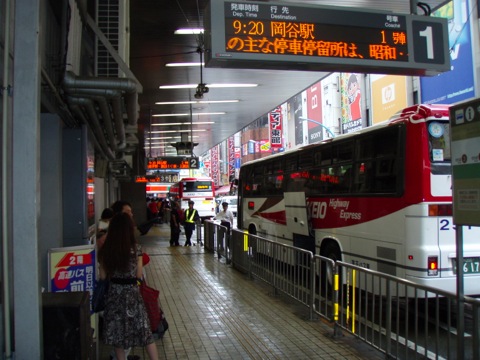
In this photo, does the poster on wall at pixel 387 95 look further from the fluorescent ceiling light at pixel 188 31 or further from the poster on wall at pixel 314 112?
the fluorescent ceiling light at pixel 188 31

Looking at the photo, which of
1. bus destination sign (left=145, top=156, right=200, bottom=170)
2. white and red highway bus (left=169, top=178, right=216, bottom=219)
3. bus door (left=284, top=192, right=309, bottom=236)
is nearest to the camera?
bus door (left=284, top=192, right=309, bottom=236)

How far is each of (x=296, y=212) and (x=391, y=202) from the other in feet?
12.3

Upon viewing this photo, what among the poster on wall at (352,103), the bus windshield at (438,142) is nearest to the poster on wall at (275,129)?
the poster on wall at (352,103)

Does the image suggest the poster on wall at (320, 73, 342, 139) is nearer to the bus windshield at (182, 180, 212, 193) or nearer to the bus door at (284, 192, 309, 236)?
the bus windshield at (182, 180, 212, 193)

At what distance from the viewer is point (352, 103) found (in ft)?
107

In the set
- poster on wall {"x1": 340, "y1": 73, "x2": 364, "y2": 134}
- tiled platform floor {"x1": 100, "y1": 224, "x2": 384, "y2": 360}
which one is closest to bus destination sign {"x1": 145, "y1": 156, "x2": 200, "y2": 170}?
tiled platform floor {"x1": 100, "y1": 224, "x2": 384, "y2": 360}

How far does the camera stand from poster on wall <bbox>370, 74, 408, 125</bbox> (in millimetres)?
23645

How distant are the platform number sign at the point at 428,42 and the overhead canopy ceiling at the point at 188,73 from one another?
0.79 m

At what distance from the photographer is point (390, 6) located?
9.01 meters

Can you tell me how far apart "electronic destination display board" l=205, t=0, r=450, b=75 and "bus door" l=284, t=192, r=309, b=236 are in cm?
497

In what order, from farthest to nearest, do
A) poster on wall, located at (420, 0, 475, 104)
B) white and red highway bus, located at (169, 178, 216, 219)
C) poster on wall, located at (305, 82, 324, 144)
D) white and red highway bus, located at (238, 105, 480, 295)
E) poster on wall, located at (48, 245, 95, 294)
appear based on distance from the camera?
poster on wall, located at (305, 82, 324, 144), white and red highway bus, located at (169, 178, 216, 219), poster on wall, located at (420, 0, 475, 104), white and red highway bus, located at (238, 105, 480, 295), poster on wall, located at (48, 245, 95, 294)

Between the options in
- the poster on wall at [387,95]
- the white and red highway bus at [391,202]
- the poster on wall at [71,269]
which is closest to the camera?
the poster on wall at [71,269]

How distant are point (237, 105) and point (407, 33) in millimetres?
10895

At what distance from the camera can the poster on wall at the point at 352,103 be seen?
3067 cm
